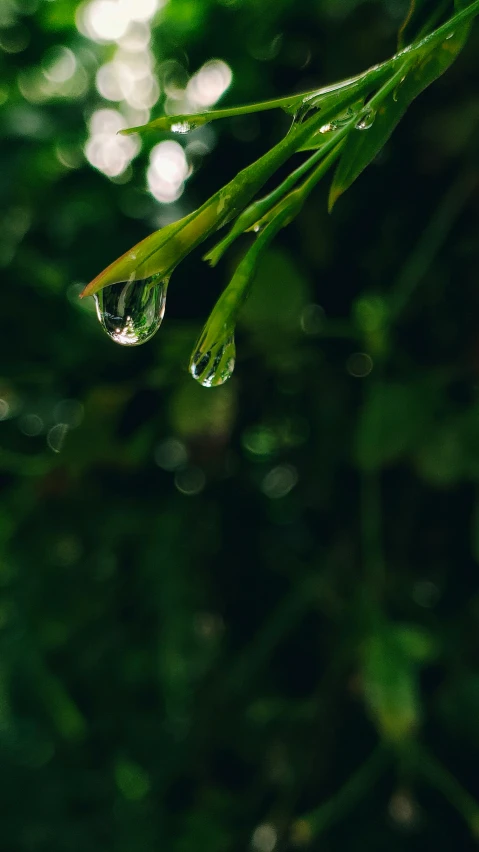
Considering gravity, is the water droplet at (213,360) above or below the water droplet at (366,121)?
below

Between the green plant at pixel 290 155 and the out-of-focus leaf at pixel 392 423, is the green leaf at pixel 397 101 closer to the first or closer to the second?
the green plant at pixel 290 155

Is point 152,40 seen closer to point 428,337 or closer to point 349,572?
point 428,337

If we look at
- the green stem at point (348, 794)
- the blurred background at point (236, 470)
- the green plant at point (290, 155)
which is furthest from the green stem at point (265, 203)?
the green stem at point (348, 794)

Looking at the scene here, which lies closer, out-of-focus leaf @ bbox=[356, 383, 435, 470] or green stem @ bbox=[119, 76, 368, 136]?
green stem @ bbox=[119, 76, 368, 136]

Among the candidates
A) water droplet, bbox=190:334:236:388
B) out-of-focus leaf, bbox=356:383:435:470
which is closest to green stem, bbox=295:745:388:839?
out-of-focus leaf, bbox=356:383:435:470

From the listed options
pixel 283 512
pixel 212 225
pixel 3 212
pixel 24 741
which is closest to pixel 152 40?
pixel 3 212

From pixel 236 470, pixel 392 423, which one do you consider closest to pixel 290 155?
pixel 392 423

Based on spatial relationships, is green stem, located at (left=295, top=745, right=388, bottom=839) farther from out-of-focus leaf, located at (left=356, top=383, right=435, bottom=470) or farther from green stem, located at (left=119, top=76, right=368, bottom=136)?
green stem, located at (left=119, top=76, right=368, bottom=136)
